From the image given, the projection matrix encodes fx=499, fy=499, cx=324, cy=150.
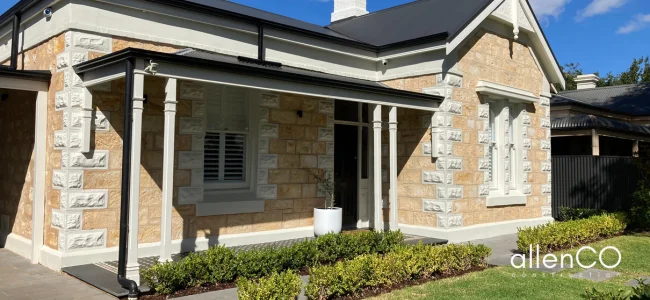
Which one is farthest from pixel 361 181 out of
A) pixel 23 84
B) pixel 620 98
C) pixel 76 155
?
pixel 620 98

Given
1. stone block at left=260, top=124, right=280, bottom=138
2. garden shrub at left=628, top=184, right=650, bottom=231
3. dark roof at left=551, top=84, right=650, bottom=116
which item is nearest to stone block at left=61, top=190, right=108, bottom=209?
stone block at left=260, top=124, right=280, bottom=138

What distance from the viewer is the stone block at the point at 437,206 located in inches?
424

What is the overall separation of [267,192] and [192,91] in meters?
2.48

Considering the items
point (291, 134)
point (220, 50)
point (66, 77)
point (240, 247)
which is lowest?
point (240, 247)

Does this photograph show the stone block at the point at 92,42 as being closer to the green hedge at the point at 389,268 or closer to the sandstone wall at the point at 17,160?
the sandstone wall at the point at 17,160

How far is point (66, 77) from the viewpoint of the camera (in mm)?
7734

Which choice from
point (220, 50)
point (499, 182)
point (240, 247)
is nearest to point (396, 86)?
point (499, 182)

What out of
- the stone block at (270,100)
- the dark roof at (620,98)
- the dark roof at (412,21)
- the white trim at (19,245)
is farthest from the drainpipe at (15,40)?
the dark roof at (620,98)

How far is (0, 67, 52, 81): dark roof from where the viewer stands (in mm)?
7758

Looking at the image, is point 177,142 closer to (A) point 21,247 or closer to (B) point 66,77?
(B) point 66,77

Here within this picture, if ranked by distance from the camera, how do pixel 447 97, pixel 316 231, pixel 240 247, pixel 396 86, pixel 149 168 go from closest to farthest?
1. pixel 149 168
2. pixel 240 247
3. pixel 316 231
4. pixel 447 97
5. pixel 396 86

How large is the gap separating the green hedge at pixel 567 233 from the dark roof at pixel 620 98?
875cm

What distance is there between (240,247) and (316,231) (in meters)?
1.66
